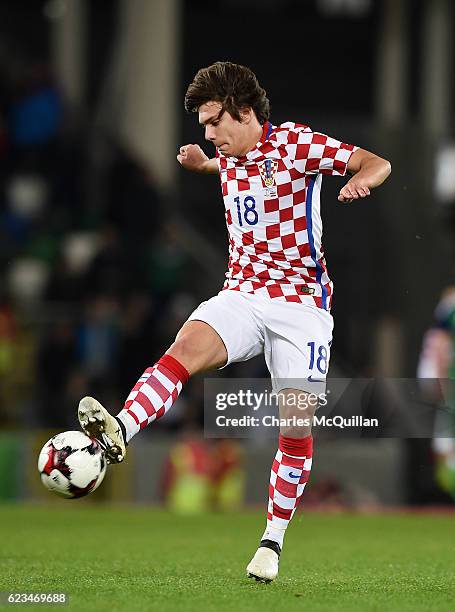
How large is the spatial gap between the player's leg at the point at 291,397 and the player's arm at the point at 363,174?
66 centimetres

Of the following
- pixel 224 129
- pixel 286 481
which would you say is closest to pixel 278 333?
pixel 286 481

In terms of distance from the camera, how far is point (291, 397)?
585cm

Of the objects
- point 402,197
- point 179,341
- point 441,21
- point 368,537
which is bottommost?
point 368,537

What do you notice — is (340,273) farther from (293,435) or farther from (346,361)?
(293,435)

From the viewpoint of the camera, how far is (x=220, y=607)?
4.98 metres

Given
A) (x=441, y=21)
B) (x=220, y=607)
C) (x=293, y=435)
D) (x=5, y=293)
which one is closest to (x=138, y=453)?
(x=5, y=293)

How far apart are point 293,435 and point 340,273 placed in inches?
274

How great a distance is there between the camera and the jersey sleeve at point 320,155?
5.86m

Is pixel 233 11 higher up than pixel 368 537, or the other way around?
pixel 233 11

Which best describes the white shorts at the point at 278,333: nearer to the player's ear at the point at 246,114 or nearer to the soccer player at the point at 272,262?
the soccer player at the point at 272,262

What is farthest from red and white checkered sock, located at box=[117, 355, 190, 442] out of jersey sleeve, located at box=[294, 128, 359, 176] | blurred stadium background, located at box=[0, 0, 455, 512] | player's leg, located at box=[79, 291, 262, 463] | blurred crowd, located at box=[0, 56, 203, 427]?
blurred crowd, located at box=[0, 56, 203, 427]

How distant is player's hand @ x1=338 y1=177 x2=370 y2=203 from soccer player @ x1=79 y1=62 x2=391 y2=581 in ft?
0.98

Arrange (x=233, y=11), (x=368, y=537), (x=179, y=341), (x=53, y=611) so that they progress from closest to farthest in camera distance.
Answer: (x=53, y=611) < (x=179, y=341) < (x=368, y=537) < (x=233, y=11)

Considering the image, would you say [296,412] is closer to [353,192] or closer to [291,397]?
[291,397]
